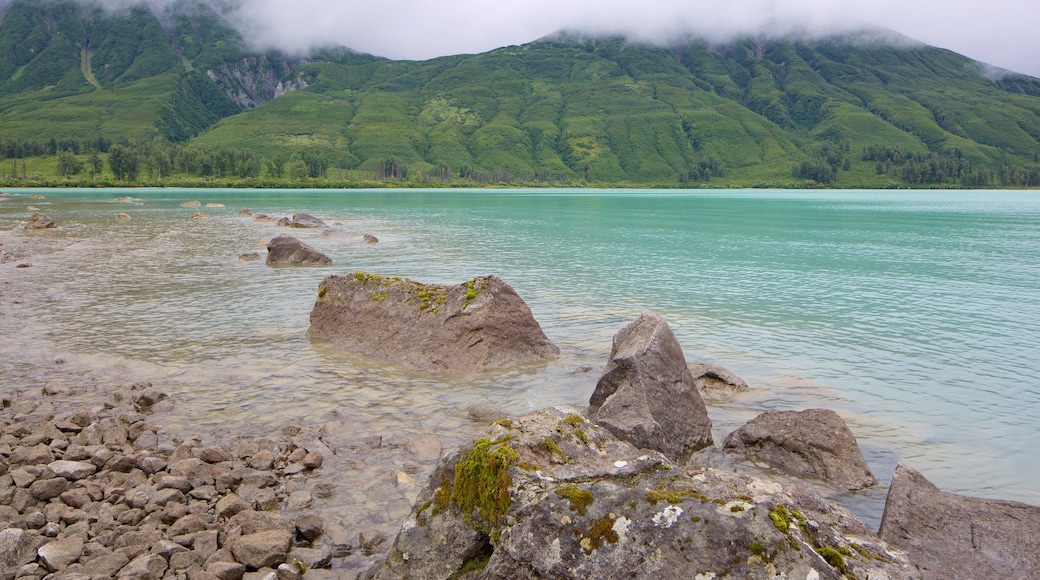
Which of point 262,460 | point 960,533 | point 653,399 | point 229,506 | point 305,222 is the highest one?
point 305,222

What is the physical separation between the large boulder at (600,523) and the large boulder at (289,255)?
33230mm

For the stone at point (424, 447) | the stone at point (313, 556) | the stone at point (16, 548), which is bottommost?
the stone at point (424, 447)

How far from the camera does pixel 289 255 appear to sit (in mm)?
37875

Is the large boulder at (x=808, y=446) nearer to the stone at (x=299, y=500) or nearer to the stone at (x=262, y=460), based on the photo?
the stone at (x=299, y=500)

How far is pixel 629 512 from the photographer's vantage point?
17.8 ft

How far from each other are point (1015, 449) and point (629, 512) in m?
11.4

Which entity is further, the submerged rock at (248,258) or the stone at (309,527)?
the submerged rock at (248,258)

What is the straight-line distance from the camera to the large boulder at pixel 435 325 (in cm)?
1758

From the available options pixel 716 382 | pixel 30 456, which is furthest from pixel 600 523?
pixel 716 382

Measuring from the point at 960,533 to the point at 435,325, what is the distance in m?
13.3

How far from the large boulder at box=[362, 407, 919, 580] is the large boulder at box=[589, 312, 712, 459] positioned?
4.34 meters

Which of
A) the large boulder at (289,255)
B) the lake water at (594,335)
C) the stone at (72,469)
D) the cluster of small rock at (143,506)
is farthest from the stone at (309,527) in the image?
the large boulder at (289,255)

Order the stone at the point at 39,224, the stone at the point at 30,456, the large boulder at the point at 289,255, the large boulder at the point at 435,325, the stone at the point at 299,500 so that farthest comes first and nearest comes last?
the stone at the point at 39,224 < the large boulder at the point at 289,255 < the large boulder at the point at 435,325 < the stone at the point at 30,456 < the stone at the point at 299,500

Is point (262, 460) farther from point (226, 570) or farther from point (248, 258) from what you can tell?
point (248, 258)
